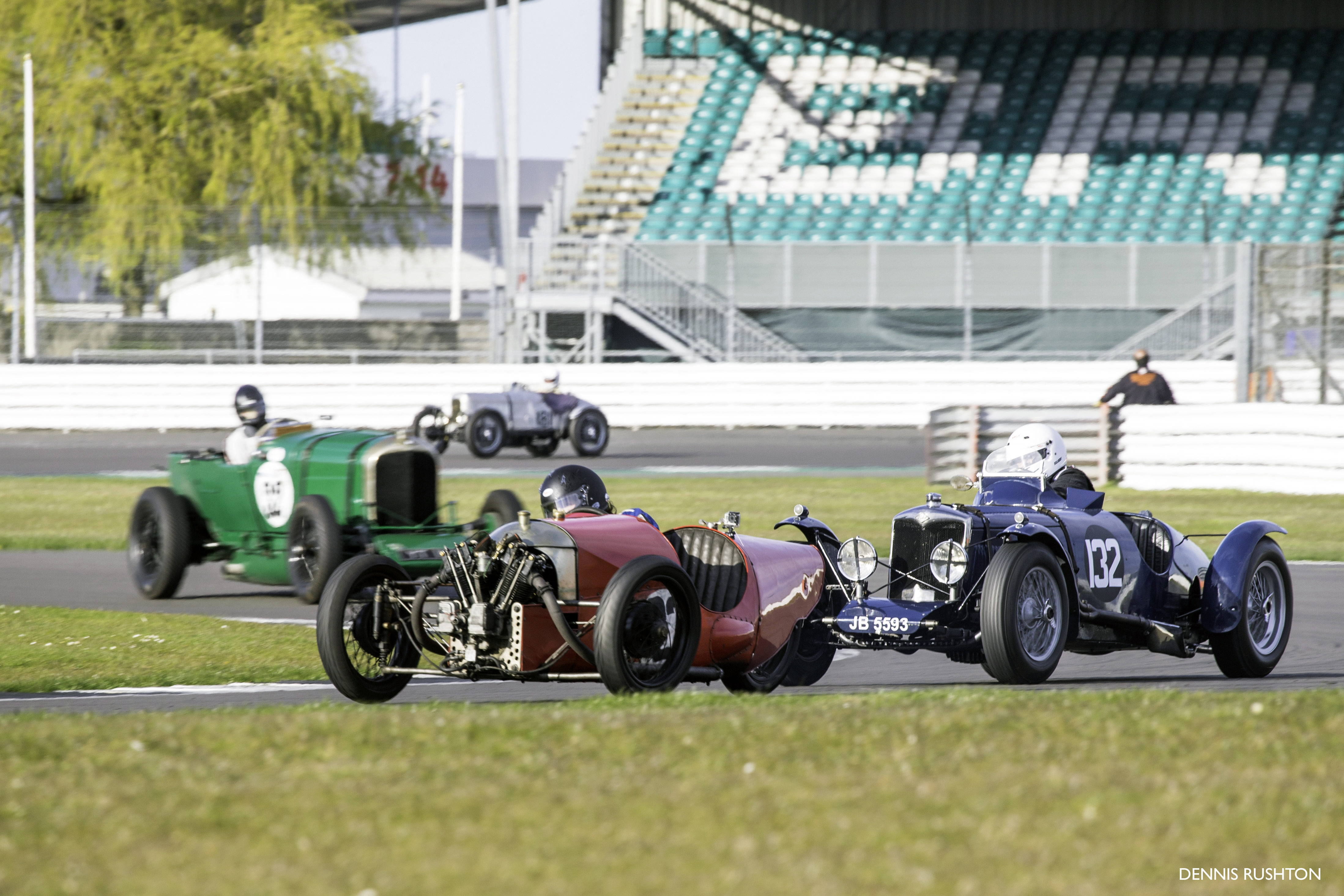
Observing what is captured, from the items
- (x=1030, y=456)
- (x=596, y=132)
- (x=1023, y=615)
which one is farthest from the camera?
(x=596, y=132)

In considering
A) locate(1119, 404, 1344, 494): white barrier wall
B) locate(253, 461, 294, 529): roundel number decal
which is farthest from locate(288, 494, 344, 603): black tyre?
locate(1119, 404, 1344, 494): white barrier wall

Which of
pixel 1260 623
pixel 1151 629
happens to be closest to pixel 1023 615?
pixel 1151 629

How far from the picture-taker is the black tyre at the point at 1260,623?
805 cm

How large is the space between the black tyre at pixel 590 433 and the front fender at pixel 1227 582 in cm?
1450

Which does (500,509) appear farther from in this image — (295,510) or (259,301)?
(259,301)

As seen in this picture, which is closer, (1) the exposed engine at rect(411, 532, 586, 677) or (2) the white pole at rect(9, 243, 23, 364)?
(1) the exposed engine at rect(411, 532, 586, 677)

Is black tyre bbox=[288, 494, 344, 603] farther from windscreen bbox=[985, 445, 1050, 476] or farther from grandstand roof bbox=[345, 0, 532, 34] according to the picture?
grandstand roof bbox=[345, 0, 532, 34]

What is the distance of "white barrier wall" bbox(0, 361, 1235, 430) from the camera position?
26844 mm

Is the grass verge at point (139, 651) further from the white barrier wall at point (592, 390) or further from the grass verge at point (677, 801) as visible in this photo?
the white barrier wall at point (592, 390)

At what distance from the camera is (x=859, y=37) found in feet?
130

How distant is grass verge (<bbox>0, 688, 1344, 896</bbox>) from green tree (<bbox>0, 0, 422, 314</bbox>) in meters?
29.0

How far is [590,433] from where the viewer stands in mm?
22469

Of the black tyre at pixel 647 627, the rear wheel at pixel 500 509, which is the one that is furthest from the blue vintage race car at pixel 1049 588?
the rear wheel at pixel 500 509

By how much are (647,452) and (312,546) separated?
12500mm
